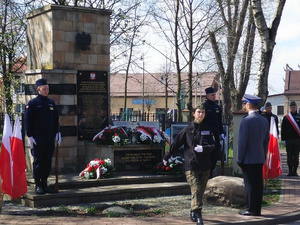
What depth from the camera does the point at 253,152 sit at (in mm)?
8680

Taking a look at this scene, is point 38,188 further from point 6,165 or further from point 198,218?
point 198,218

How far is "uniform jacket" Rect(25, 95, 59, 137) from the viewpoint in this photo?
9539mm

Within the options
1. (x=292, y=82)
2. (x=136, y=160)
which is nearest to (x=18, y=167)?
(x=136, y=160)

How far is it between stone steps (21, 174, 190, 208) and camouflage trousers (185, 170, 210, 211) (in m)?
2.48

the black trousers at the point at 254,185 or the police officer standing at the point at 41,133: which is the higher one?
the police officer standing at the point at 41,133

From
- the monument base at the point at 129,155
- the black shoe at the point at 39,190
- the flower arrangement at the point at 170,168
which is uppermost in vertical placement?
the monument base at the point at 129,155

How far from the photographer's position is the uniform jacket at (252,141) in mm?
8672

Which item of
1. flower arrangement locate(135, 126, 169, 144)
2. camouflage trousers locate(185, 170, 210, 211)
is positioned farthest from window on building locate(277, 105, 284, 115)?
camouflage trousers locate(185, 170, 210, 211)

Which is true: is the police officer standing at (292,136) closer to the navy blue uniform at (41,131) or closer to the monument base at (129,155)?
the monument base at (129,155)

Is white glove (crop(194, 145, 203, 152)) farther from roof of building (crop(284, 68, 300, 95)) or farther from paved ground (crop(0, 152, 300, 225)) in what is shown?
roof of building (crop(284, 68, 300, 95))

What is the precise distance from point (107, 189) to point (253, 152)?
3.14 m

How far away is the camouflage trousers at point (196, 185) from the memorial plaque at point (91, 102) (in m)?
4.60

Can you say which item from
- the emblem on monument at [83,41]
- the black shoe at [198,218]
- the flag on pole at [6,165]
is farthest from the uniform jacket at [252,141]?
the emblem on monument at [83,41]

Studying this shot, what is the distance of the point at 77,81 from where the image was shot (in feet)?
39.2
